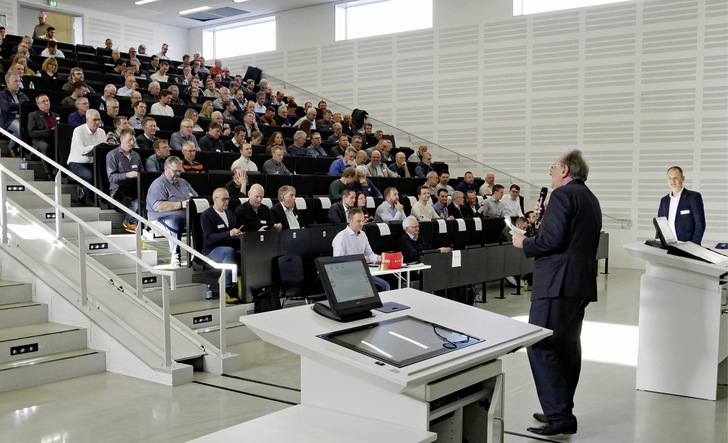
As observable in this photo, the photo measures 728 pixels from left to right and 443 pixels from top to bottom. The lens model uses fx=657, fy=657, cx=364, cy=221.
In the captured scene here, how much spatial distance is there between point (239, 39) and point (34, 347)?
45.3 feet

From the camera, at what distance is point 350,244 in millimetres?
6117

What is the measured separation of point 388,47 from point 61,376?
11335 mm

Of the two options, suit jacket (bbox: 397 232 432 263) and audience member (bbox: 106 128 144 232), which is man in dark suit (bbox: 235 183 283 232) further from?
suit jacket (bbox: 397 232 432 263)

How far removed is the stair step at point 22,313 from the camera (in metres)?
4.71

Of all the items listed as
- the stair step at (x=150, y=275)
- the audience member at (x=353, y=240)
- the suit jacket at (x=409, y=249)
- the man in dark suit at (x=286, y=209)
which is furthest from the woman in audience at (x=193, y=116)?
the audience member at (x=353, y=240)

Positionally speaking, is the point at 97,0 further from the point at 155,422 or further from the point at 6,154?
the point at 155,422

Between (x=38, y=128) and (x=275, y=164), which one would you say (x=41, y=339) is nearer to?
(x=38, y=128)

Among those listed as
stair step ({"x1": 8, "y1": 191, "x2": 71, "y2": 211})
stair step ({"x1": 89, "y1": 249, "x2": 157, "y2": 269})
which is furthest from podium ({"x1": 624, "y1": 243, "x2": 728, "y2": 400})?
stair step ({"x1": 8, "y1": 191, "x2": 71, "y2": 211})

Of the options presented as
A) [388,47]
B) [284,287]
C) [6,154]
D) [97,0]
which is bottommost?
[284,287]

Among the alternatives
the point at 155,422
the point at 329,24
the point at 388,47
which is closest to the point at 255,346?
the point at 155,422

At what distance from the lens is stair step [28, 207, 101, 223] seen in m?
6.07

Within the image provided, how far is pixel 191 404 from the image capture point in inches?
156

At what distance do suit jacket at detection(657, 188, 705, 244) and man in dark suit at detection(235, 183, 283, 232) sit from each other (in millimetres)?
3667

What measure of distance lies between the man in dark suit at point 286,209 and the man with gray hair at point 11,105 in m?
3.04
